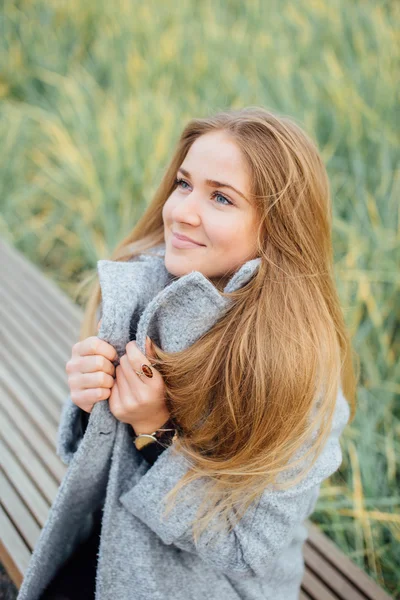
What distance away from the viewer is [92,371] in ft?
3.28

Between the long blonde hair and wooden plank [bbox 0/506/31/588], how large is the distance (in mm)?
518

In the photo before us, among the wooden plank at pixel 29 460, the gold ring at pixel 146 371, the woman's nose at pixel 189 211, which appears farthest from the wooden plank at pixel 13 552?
the woman's nose at pixel 189 211

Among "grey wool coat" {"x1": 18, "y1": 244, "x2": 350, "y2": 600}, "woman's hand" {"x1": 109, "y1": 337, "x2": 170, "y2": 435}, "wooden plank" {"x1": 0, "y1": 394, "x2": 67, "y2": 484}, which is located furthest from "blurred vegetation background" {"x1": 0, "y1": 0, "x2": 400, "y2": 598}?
"woman's hand" {"x1": 109, "y1": 337, "x2": 170, "y2": 435}

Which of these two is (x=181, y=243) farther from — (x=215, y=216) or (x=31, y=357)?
(x=31, y=357)

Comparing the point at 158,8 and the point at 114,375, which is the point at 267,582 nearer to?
the point at 114,375

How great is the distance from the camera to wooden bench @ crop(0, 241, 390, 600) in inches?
54.2

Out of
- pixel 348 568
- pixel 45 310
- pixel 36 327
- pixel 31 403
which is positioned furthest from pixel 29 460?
pixel 348 568

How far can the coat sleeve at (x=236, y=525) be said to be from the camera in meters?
0.98

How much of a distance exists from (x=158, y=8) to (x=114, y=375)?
11.7 ft

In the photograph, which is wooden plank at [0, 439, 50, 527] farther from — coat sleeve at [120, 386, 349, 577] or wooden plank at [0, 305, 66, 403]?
coat sleeve at [120, 386, 349, 577]

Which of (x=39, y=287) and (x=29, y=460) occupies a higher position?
(x=39, y=287)

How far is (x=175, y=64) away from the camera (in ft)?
10.9

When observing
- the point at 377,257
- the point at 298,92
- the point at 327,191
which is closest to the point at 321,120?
the point at 298,92

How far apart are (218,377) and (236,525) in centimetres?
27
